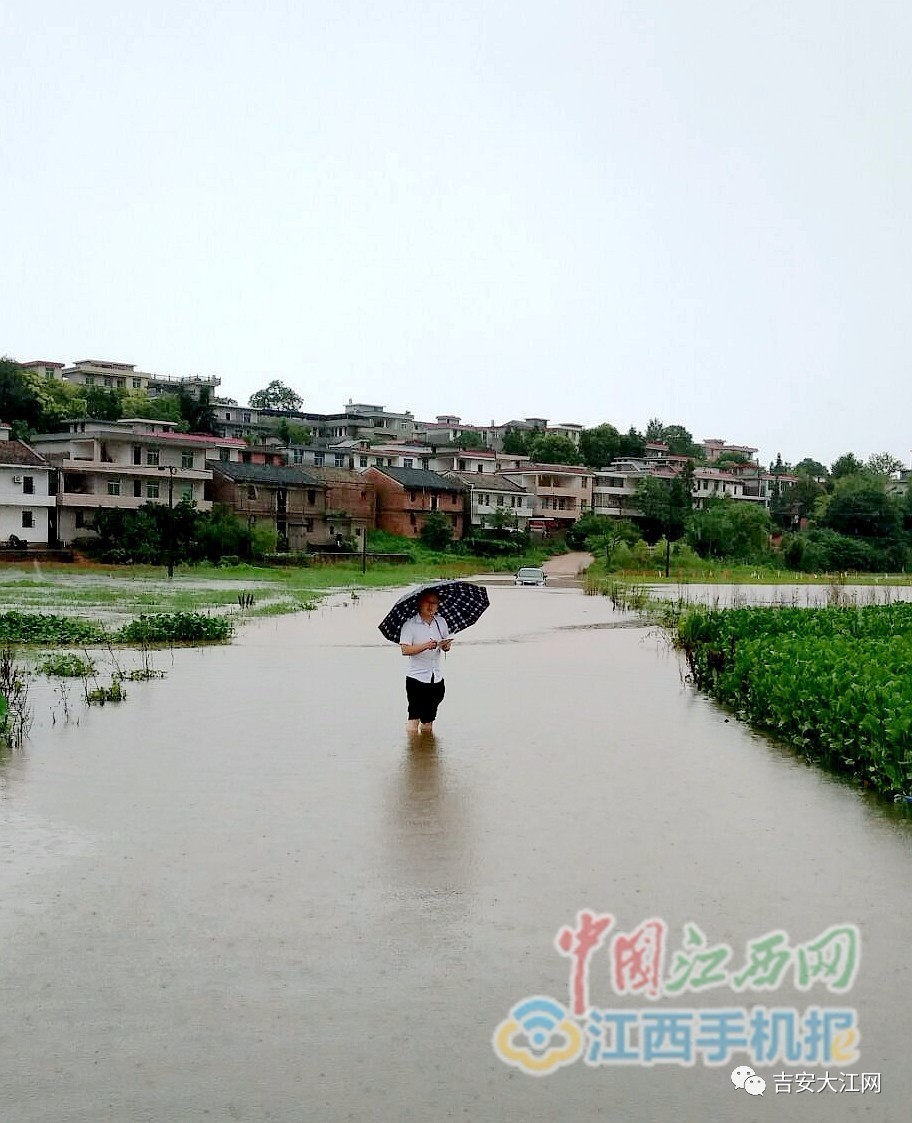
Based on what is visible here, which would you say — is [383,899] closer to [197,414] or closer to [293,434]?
[197,414]

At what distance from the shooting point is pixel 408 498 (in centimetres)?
7831

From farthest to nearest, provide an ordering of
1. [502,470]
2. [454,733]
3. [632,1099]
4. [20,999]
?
[502,470] → [454,733] → [20,999] → [632,1099]

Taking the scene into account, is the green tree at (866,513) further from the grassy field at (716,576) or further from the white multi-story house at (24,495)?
the white multi-story house at (24,495)

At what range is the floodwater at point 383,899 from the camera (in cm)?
489

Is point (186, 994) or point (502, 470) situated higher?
point (502, 470)

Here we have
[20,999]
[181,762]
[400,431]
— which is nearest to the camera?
[20,999]

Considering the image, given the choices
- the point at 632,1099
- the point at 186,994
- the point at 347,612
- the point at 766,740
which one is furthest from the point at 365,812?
the point at 347,612

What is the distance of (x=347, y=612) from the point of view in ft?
114

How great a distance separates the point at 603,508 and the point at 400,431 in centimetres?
2491

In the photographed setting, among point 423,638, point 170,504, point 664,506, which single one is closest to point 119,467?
point 170,504

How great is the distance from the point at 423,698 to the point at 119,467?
55144 millimetres

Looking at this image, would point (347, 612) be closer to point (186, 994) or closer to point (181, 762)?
point (181, 762)

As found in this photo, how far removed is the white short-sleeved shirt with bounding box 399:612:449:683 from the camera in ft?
40.2

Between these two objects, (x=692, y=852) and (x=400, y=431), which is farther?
(x=400, y=431)
